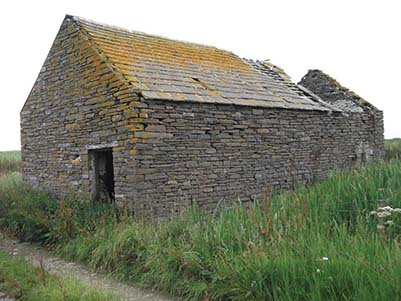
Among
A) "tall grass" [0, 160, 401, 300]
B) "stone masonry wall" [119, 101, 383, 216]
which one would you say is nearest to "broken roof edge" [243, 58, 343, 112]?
"stone masonry wall" [119, 101, 383, 216]

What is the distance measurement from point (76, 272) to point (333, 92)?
518 inches

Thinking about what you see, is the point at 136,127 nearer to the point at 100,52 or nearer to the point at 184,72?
the point at 100,52

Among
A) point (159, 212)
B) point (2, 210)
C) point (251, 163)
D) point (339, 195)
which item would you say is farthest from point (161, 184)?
point (2, 210)

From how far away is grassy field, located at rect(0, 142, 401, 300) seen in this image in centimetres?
386

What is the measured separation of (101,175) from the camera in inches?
393

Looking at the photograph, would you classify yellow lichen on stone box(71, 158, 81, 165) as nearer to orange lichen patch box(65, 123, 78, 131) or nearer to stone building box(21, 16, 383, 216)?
stone building box(21, 16, 383, 216)

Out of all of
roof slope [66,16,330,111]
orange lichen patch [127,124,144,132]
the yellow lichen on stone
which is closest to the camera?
orange lichen patch [127,124,144,132]

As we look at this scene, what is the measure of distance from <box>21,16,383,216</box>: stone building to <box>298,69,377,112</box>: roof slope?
2.08 metres

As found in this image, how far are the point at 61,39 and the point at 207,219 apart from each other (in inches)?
292

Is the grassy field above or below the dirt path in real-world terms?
above

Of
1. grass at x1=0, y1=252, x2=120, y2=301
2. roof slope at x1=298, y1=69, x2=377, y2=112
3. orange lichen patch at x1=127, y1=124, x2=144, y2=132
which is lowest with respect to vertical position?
grass at x1=0, y1=252, x2=120, y2=301

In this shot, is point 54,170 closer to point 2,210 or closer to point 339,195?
point 2,210

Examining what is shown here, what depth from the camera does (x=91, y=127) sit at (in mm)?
9508

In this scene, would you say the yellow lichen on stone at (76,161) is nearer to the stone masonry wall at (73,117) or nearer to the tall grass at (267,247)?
the stone masonry wall at (73,117)
